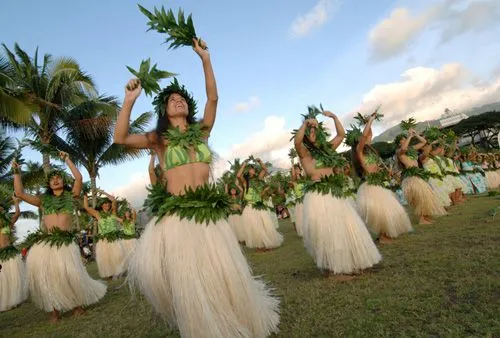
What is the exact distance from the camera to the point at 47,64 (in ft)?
50.5

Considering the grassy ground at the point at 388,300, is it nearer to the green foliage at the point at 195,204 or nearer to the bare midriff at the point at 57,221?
the green foliage at the point at 195,204

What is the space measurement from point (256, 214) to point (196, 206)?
6643 millimetres

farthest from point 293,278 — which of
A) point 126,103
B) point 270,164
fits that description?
point 270,164

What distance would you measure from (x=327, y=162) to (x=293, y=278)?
1517 mm

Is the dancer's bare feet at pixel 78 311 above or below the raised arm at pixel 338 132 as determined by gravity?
below

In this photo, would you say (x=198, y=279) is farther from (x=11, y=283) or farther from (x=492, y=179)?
(x=492, y=179)

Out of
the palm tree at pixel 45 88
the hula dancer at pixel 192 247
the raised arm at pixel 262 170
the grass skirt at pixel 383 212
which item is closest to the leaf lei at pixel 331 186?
the grass skirt at pixel 383 212

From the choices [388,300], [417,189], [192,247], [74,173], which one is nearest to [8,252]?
[74,173]

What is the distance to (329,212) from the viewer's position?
4570 millimetres

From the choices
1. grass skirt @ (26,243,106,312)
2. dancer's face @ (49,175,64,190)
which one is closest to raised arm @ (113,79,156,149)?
grass skirt @ (26,243,106,312)

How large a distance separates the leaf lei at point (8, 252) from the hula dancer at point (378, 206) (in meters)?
6.30

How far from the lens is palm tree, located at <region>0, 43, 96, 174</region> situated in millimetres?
13788

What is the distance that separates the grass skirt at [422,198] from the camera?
788 cm

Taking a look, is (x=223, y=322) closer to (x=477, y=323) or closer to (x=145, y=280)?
(x=145, y=280)
